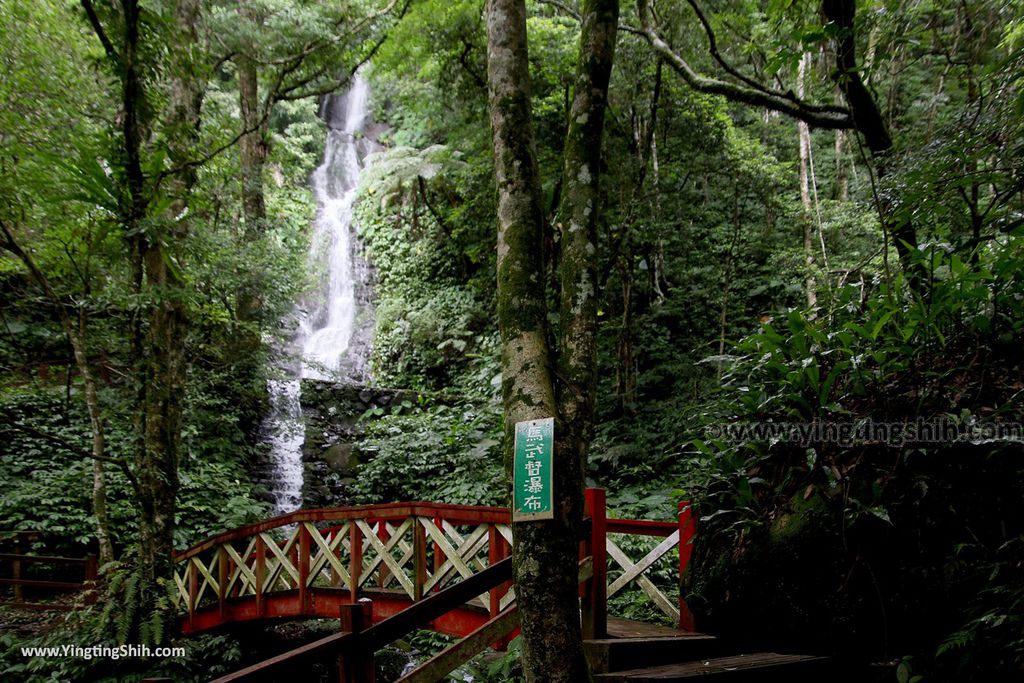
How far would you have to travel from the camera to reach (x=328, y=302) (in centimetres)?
1692

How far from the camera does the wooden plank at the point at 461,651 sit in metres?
3.07

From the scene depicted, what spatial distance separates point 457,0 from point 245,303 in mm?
6581

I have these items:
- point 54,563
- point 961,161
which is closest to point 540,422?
point 961,161

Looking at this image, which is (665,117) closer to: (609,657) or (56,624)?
(609,657)

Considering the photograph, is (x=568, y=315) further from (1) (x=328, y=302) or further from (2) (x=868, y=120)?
(1) (x=328, y=302)

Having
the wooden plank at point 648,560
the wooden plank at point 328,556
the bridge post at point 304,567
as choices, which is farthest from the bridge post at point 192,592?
the wooden plank at point 648,560

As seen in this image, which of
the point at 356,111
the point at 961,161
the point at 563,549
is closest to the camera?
the point at 563,549

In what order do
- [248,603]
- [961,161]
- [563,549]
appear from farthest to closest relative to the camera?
[248,603] → [961,161] → [563,549]

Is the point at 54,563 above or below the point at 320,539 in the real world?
below

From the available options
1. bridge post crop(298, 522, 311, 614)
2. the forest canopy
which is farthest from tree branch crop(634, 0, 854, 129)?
bridge post crop(298, 522, 311, 614)

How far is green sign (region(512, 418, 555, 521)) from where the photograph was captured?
8.25 ft

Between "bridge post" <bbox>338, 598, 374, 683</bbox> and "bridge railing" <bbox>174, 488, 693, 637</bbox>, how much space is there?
135cm

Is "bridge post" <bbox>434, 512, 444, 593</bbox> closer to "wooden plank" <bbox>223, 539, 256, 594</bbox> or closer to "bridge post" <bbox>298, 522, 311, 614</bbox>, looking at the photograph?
"bridge post" <bbox>298, 522, 311, 614</bbox>

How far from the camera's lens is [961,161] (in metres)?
3.93
